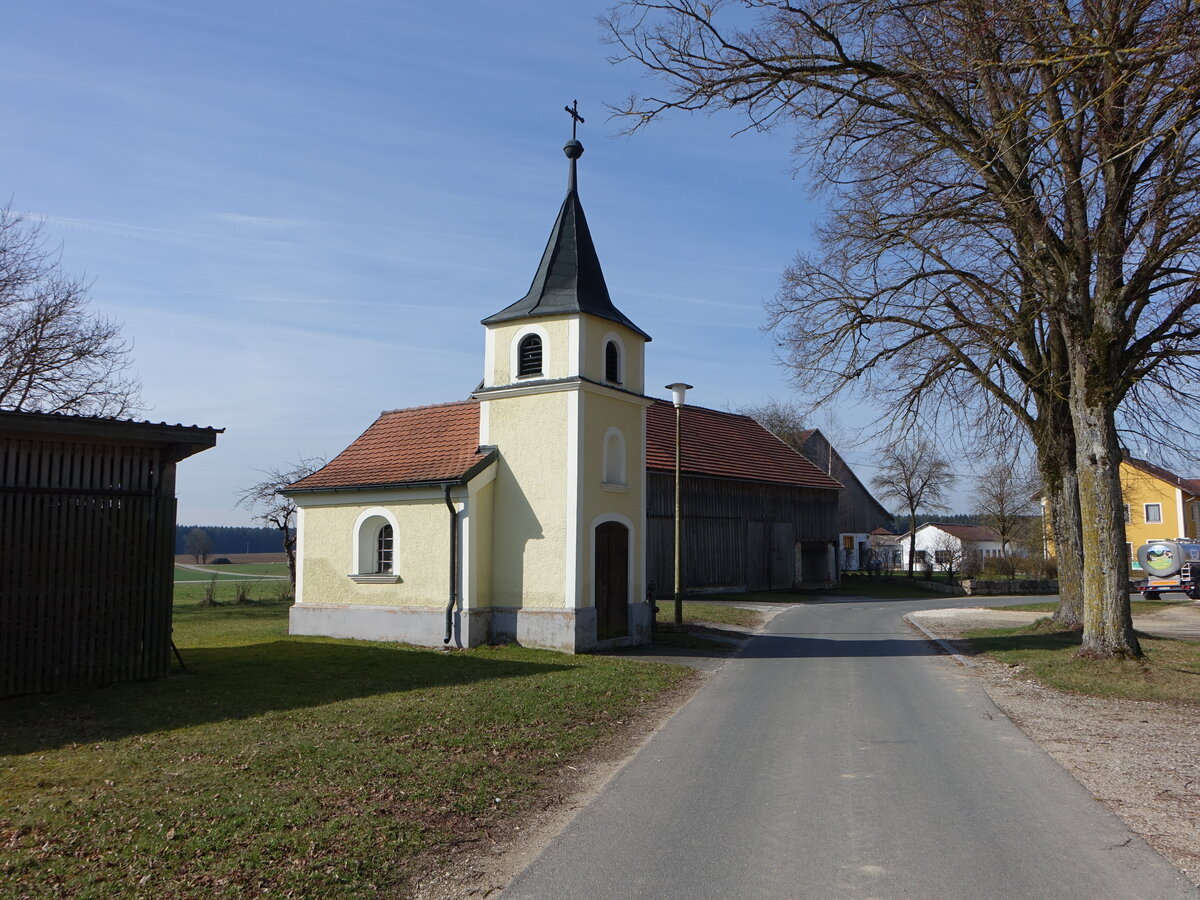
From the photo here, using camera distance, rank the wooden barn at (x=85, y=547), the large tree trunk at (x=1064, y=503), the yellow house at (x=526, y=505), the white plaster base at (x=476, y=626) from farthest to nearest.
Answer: the large tree trunk at (x=1064, y=503)
the yellow house at (x=526, y=505)
the white plaster base at (x=476, y=626)
the wooden barn at (x=85, y=547)

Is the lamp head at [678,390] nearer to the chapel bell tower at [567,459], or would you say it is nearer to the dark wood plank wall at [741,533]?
the chapel bell tower at [567,459]

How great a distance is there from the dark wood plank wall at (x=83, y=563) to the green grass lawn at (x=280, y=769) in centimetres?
47

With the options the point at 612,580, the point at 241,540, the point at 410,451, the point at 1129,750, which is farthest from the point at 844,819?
the point at 241,540

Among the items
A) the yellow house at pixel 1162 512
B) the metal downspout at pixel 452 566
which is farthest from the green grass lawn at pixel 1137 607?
the metal downspout at pixel 452 566

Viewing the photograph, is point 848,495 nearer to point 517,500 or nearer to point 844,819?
point 517,500

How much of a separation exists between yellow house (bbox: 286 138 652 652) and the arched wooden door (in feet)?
0.11

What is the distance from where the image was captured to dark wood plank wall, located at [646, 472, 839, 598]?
3166 cm

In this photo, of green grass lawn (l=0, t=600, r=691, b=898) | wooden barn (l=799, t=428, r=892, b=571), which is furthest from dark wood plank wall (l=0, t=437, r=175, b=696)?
wooden barn (l=799, t=428, r=892, b=571)

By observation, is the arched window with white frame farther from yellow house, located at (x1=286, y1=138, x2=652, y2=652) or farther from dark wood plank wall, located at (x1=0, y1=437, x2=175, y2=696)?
dark wood plank wall, located at (x1=0, y1=437, x2=175, y2=696)

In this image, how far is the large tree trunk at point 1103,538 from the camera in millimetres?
14070

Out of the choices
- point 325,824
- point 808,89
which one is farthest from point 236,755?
point 808,89

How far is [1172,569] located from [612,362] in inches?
1350

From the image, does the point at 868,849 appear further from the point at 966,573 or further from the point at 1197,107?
the point at 966,573

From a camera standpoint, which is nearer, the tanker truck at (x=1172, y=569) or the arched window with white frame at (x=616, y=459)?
the arched window with white frame at (x=616, y=459)
